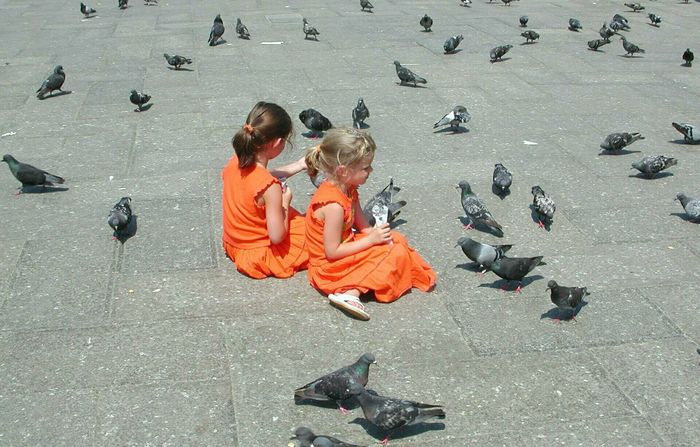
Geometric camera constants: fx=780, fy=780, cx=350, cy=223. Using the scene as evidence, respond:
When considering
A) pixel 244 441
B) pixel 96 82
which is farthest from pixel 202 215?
pixel 96 82

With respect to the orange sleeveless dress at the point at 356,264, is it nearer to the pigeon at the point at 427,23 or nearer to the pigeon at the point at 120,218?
the pigeon at the point at 120,218

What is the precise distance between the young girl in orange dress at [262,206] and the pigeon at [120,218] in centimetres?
84

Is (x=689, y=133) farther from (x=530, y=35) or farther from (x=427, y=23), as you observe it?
(x=427, y=23)

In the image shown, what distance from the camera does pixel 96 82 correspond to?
10.7 metres

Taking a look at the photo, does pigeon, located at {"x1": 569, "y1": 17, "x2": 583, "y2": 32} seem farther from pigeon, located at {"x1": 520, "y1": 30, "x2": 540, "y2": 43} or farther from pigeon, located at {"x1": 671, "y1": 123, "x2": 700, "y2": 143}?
pigeon, located at {"x1": 671, "y1": 123, "x2": 700, "y2": 143}

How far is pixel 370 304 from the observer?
16.2 ft

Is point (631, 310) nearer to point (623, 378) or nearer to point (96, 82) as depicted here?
point (623, 378)

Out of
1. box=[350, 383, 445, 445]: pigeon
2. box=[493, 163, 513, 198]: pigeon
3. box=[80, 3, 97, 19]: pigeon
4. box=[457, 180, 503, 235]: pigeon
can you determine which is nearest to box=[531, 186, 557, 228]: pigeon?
box=[457, 180, 503, 235]: pigeon

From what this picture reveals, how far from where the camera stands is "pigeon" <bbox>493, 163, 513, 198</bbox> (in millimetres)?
6691

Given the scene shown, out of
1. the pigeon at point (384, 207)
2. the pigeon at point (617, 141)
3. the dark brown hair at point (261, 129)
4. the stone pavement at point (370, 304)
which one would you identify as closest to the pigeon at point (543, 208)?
the stone pavement at point (370, 304)

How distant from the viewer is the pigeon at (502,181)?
22.0 ft

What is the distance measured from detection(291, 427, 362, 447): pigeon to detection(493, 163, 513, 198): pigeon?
3669 millimetres

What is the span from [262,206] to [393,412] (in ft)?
6.49

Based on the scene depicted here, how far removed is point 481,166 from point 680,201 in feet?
6.17
